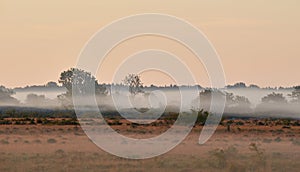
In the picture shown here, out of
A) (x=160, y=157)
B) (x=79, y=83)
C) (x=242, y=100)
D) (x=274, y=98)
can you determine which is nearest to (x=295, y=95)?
(x=274, y=98)

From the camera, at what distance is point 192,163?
138 feet

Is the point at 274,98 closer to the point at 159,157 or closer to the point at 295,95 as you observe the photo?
the point at 295,95

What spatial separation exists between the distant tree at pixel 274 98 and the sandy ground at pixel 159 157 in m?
59.6

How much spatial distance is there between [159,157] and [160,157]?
2.2 inches

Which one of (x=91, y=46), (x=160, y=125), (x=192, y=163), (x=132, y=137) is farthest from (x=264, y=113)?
(x=192, y=163)

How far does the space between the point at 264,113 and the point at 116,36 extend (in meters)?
66.2

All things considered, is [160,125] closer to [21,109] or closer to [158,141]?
[158,141]

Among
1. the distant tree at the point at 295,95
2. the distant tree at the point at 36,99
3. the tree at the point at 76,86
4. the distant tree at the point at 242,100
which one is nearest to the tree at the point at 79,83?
the tree at the point at 76,86

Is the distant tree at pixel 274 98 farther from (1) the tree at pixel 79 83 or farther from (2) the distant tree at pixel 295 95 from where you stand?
(1) the tree at pixel 79 83

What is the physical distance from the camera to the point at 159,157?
45750 mm

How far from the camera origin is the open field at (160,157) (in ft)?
132

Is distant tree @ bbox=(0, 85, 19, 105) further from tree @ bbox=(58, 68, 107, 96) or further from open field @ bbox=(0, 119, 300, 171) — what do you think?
open field @ bbox=(0, 119, 300, 171)

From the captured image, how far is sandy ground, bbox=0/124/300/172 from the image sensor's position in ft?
132

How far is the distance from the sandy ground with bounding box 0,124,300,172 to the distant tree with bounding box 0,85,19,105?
59951mm
